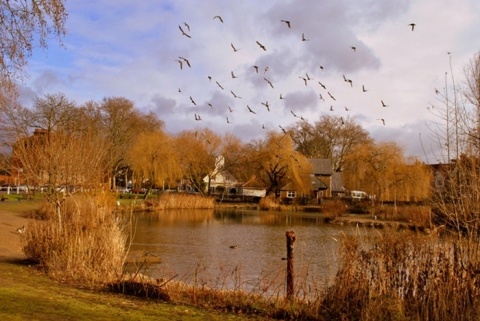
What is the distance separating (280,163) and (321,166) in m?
15.5

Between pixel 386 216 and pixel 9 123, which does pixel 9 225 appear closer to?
pixel 9 123

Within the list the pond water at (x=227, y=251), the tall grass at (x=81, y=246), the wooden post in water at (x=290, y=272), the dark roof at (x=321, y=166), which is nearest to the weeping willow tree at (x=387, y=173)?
the dark roof at (x=321, y=166)

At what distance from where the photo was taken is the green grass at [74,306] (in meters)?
6.48

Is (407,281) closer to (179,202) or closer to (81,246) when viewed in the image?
(81,246)

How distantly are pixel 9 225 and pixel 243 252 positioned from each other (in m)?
12.1

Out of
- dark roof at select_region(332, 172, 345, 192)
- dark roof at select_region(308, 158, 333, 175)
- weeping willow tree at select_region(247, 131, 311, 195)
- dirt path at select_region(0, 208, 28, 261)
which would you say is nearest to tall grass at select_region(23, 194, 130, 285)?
dirt path at select_region(0, 208, 28, 261)

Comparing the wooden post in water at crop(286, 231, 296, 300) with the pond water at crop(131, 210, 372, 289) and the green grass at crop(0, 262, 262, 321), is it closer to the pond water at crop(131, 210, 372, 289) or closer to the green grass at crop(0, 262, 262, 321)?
the green grass at crop(0, 262, 262, 321)

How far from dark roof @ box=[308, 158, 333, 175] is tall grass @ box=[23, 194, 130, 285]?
6397cm

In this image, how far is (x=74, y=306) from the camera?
279 inches

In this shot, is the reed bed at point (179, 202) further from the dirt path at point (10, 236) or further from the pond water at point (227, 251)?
the dirt path at point (10, 236)

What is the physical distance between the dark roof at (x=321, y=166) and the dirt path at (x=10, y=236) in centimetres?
4944

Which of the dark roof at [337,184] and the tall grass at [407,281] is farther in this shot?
the dark roof at [337,184]

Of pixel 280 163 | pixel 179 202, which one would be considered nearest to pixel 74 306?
pixel 179 202

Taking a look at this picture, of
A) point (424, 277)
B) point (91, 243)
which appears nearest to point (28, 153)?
point (91, 243)
